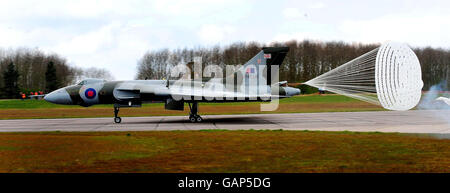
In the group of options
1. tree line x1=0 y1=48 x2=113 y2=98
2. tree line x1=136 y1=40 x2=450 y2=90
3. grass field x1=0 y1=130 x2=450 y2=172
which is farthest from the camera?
tree line x1=0 y1=48 x2=113 y2=98

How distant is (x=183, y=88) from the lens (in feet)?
76.5

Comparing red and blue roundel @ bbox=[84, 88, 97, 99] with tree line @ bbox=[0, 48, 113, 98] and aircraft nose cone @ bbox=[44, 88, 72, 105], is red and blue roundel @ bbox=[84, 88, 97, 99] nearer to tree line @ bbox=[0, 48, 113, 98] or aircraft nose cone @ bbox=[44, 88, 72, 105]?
aircraft nose cone @ bbox=[44, 88, 72, 105]

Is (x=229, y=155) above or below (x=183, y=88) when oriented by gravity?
below

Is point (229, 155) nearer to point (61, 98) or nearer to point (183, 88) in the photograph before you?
point (183, 88)

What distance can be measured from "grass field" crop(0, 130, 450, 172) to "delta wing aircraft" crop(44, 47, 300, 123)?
951cm

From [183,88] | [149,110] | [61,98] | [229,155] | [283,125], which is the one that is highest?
[183,88]

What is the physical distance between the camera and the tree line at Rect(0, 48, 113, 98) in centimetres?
6888

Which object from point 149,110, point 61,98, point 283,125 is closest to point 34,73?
point 149,110

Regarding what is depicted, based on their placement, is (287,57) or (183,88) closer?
(183,88)

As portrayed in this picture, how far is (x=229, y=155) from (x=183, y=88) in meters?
13.5

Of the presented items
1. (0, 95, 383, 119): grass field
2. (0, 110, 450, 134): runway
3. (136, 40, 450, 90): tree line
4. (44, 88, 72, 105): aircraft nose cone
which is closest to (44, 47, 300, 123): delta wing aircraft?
(44, 88, 72, 105): aircraft nose cone
